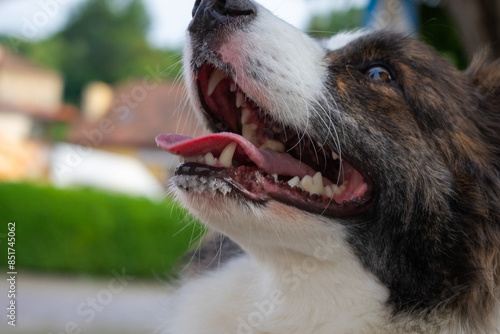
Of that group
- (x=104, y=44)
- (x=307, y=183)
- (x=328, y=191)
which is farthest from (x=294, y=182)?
(x=104, y=44)

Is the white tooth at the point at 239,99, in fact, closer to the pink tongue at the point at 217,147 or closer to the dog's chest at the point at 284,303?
the pink tongue at the point at 217,147

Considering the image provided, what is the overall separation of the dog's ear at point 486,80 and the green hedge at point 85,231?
920 centimetres

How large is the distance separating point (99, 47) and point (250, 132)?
218ft

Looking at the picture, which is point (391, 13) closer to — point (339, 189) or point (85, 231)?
point (339, 189)

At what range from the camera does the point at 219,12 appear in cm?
251

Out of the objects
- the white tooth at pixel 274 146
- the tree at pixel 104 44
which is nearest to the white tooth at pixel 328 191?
the white tooth at pixel 274 146

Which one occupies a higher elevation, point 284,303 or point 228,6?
point 228,6

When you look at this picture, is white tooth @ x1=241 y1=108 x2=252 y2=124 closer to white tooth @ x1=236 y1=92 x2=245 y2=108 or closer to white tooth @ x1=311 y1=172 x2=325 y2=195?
white tooth @ x1=236 y1=92 x2=245 y2=108

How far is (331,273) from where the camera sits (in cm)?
251

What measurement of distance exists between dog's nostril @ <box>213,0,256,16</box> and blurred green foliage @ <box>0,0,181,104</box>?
2196 inches

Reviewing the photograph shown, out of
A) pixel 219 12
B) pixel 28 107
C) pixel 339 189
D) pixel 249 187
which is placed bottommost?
pixel 28 107

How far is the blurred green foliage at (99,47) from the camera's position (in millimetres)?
60984

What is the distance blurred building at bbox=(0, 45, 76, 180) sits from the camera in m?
39.4

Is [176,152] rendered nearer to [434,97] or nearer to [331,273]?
[331,273]
